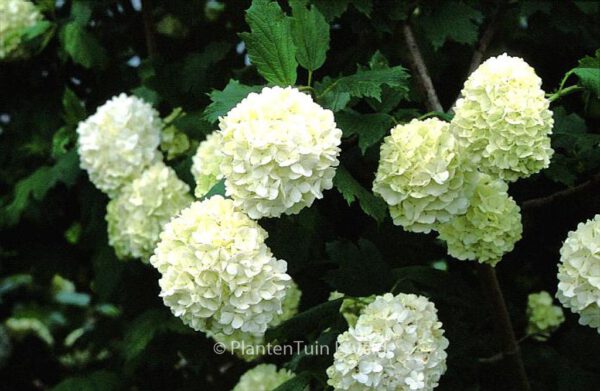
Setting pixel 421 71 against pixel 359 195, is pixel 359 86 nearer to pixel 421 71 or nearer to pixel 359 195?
pixel 359 195

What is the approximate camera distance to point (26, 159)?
3.61m

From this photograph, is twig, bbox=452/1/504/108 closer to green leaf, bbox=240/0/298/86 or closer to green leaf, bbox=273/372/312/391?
green leaf, bbox=240/0/298/86

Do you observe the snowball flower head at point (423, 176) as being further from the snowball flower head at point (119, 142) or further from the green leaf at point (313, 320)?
the snowball flower head at point (119, 142)

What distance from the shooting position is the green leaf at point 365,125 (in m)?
1.92

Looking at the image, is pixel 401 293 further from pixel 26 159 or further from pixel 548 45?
pixel 26 159

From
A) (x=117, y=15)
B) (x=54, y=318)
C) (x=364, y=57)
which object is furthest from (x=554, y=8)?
(x=54, y=318)

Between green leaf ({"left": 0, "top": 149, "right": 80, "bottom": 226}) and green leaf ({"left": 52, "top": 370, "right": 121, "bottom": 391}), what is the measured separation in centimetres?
62

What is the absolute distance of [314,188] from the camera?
5.62 feet

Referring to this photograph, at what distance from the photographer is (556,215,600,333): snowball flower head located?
177 cm

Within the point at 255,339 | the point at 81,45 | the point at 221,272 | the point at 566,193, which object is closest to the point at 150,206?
the point at 255,339

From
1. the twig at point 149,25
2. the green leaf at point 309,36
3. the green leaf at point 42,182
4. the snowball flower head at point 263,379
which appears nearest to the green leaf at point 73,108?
the green leaf at point 42,182

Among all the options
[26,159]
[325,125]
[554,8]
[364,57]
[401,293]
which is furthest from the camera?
[26,159]

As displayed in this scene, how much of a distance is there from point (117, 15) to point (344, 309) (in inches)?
65.2
